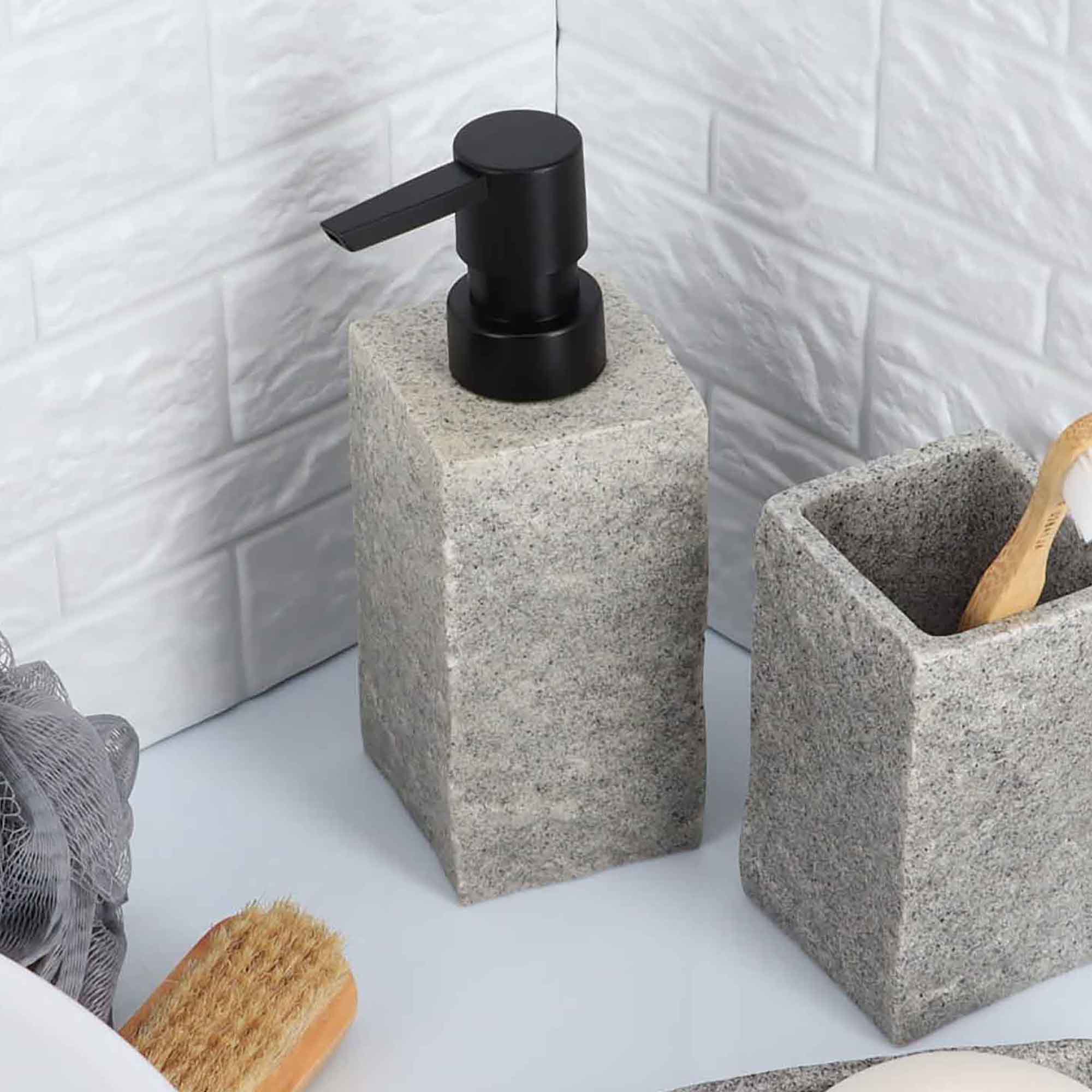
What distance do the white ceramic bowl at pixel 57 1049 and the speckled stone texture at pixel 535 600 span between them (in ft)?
0.83

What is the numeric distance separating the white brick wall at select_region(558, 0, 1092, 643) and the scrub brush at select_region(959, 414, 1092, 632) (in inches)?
3.4

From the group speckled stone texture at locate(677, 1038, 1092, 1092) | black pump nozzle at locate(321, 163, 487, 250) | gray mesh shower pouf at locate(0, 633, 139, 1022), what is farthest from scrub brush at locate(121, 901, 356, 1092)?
black pump nozzle at locate(321, 163, 487, 250)

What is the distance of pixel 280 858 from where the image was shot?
76 centimetres

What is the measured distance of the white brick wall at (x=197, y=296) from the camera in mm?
681

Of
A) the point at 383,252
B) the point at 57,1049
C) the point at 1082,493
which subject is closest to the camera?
the point at 57,1049

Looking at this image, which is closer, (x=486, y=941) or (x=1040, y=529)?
(x=1040, y=529)

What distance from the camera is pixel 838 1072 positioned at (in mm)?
606

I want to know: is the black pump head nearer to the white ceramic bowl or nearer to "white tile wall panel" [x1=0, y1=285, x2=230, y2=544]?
"white tile wall panel" [x1=0, y1=285, x2=230, y2=544]

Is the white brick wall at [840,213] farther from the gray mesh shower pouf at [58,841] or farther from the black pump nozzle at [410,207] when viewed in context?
the gray mesh shower pouf at [58,841]

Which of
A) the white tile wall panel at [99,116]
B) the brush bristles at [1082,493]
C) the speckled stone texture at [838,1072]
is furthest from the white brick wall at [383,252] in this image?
the speckled stone texture at [838,1072]

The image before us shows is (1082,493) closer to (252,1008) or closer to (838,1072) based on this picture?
(838,1072)

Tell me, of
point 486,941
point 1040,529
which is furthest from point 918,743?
point 486,941

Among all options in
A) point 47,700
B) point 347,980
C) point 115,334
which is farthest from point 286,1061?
point 115,334

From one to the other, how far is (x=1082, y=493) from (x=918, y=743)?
0.09 m
